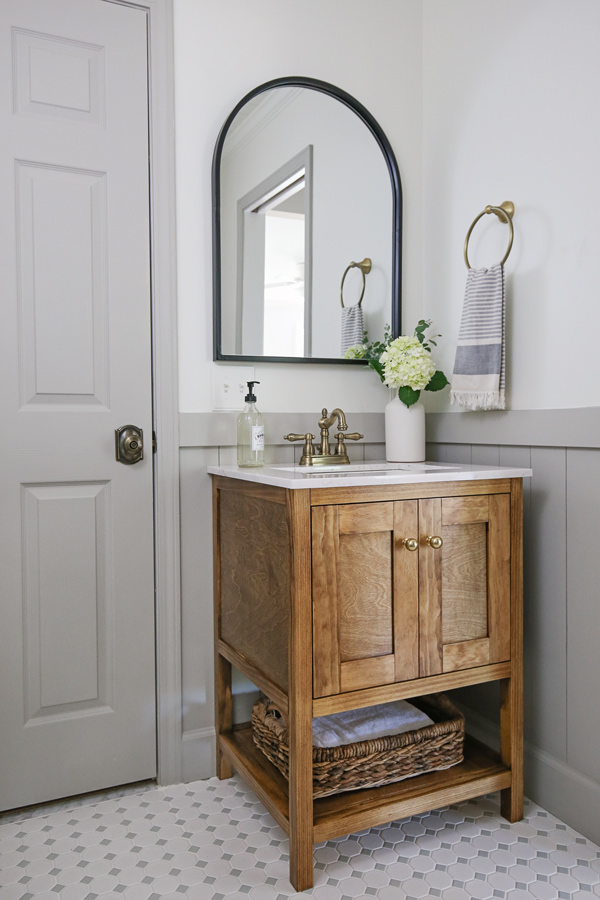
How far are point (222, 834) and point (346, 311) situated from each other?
1.40m

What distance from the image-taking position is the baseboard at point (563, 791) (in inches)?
57.8

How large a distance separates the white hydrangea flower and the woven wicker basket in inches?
33.4

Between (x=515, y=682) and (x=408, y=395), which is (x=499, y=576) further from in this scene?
(x=408, y=395)

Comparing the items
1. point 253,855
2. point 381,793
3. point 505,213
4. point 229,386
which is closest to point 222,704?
point 253,855

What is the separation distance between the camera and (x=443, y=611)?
1.45 meters

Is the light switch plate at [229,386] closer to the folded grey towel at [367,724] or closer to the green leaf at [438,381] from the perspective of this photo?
the green leaf at [438,381]

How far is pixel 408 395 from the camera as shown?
1.80 metres

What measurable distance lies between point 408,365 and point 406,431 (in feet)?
0.62

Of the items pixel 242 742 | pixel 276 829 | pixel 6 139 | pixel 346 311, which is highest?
pixel 6 139

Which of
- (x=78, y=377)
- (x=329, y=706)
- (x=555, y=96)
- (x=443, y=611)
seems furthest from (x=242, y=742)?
(x=555, y=96)

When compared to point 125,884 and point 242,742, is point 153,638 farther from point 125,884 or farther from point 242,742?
point 125,884

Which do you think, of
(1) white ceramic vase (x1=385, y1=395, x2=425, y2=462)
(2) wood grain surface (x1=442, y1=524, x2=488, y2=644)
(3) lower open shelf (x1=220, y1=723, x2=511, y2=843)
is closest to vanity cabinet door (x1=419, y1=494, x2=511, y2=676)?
(2) wood grain surface (x1=442, y1=524, x2=488, y2=644)

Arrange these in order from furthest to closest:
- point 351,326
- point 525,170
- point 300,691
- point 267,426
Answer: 1. point 351,326
2. point 267,426
3. point 525,170
4. point 300,691

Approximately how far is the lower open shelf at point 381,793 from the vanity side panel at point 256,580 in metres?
0.27
